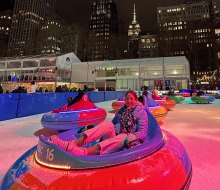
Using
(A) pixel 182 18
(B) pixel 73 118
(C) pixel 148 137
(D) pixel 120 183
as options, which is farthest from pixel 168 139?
(A) pixel 182 18

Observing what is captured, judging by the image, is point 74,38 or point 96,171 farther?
point 74,38

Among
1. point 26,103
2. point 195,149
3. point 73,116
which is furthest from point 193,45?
point 195,149

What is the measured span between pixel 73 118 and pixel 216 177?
310cm

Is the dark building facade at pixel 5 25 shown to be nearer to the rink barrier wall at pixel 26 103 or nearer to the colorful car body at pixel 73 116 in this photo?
the rink barrier wall at pixel 26 103

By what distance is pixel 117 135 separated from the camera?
228cm

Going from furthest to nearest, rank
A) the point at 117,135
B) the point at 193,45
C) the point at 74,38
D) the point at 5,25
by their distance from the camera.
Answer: the point at 5,25
the point at 193,45
the point at 74,38
the point at 117,135

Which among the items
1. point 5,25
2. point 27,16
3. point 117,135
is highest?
point 27,16

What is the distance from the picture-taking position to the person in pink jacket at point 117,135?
1872 mm

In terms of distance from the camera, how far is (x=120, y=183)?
1.56 meters

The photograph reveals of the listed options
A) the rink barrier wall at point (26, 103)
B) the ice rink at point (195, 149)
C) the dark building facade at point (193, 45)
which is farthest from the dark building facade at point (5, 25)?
the ice rink at point (195, 149)

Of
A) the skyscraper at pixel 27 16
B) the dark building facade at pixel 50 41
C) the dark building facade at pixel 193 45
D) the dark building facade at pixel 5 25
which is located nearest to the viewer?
the dark building facade at pixel 50 41

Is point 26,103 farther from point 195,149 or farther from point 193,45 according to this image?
point 193,45

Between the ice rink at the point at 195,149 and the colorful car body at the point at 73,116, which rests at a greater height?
the colorful car body at the point at 73,116

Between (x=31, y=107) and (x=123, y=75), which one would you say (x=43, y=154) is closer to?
(x=31, y=107)
